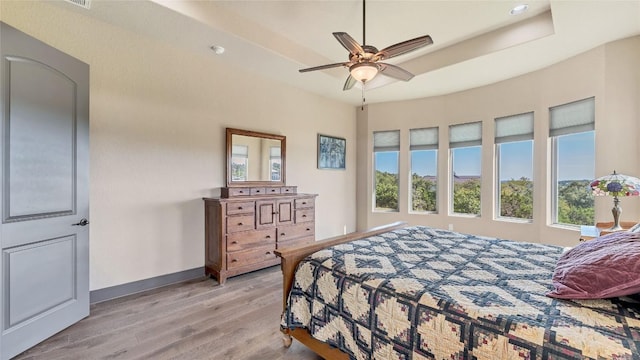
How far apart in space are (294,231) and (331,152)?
189 cm

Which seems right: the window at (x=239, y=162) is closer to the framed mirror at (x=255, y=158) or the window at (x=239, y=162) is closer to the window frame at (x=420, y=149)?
the framed mirror at (x=255, y=158)

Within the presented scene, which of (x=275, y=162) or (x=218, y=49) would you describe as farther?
(x=275, y=162)

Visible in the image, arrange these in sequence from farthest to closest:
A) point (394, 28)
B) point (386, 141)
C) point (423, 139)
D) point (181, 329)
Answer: point (386, 141) < point (423, 139) < point (394, 28) < point (181, 329)

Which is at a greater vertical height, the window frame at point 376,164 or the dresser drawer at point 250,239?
the window frame at point 376,164

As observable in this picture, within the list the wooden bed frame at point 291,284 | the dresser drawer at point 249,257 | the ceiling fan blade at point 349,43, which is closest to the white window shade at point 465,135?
the ceiling fan blade at point 349,43

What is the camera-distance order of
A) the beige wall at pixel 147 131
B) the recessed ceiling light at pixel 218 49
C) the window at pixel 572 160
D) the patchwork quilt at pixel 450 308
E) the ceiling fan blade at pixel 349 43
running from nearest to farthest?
the patchwork quilt at pixel 450 308, the ceiling fan blade at pixel 349 43, the beige wall at pixel 147 131, the recessed ceiling light at pixel 218 49, the window at pixel 572 160

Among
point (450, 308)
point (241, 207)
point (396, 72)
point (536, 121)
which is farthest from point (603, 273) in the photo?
point (536, 121)

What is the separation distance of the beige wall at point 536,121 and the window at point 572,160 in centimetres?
11

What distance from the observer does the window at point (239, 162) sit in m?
3.76

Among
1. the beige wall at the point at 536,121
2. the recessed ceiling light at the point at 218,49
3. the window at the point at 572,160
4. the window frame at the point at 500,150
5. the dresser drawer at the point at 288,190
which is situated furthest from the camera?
the dresser drawer at the point at 288,190

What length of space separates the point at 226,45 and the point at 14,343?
10.4 ft

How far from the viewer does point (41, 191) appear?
213 cm

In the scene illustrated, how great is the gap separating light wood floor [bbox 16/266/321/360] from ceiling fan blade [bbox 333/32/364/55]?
7.73 feet

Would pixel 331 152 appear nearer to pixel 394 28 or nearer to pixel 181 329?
pixel 394 28
